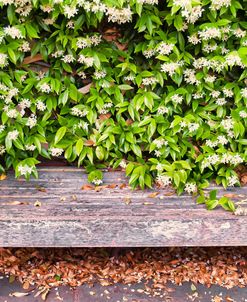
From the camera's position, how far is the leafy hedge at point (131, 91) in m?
3.01

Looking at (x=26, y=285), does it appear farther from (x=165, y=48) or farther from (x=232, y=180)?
(x=165, y=48)

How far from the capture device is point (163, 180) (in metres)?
3.17

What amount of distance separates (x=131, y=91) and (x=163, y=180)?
0.64 meters

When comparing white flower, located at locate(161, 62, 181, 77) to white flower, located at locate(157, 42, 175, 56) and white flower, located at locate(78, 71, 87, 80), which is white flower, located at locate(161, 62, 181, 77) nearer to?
white flower, located at locate(157, 42, 175, 56)

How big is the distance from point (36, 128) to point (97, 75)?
0.54m

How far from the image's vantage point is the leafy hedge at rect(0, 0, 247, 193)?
9.87 ft

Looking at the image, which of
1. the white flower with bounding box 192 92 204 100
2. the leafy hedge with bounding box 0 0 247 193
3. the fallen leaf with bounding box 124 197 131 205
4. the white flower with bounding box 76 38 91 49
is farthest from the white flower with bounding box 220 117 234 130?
the white flower with bounding box 76 38 91 49

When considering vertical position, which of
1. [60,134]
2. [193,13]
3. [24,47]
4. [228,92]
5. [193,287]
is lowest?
[193,287]

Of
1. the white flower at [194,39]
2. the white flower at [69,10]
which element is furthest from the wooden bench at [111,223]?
the white flower at [69,10]

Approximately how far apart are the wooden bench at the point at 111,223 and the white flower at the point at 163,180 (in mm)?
149

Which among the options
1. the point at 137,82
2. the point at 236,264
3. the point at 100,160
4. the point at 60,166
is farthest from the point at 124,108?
the point at 236,264

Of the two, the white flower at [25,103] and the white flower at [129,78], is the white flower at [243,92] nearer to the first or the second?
the white flower at [129,78]

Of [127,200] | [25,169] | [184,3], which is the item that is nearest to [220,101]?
[184,3]

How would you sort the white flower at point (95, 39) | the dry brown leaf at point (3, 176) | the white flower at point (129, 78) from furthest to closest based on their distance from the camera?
1. the dry brown leaf at point (3, 176)
2. the white flower at point (129, 78)
3. the white flower at point (95, 39)
